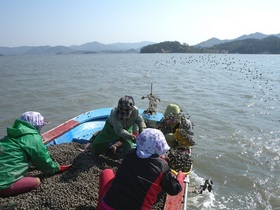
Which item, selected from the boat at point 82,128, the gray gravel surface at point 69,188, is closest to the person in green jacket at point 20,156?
the gray gravel surface at point 69,188

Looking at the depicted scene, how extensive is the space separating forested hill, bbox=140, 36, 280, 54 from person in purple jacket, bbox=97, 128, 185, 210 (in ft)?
310

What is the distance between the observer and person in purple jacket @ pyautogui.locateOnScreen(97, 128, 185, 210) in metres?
3.35

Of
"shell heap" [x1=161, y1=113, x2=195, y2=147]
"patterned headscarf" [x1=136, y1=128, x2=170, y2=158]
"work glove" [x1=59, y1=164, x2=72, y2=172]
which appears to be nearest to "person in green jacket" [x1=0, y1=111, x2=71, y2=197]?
"work glove" [x1=59, y1=164, x2=72, y2=172]

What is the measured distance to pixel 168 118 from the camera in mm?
6645

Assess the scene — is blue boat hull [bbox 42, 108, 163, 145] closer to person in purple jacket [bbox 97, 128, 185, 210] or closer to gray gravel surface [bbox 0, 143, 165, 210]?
gray gravel surface [bbox 0, 143, 165, 210]

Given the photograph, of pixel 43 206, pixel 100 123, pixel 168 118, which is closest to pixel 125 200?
pixel 43 206

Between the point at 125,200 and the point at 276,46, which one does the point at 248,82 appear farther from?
the point at 276,46

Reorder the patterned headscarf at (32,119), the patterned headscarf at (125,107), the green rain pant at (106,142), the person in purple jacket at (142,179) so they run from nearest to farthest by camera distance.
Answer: the person in purple jacket at (142,179)
the patterned headscarf at (32,119)
the patterned headscarf at (125,107)
the green rain pant at (106,142)

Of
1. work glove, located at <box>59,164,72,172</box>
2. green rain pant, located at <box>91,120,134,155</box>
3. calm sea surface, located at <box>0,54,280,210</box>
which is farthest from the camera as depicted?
calm sea surface, located at <box>0,54,280,210</box>

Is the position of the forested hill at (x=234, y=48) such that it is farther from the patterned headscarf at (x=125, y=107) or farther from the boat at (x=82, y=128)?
the patterned headscarf at (x=125, y=107)

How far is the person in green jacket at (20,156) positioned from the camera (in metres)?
4.07

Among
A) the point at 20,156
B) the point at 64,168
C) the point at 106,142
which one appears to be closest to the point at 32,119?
the point at 20,156

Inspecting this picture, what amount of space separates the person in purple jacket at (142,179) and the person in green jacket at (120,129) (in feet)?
5.74

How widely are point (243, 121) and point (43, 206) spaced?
976cm
